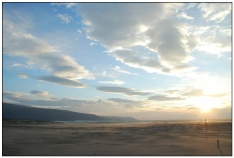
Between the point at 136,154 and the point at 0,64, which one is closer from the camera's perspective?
the point at 0,64

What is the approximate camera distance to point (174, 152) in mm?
21266

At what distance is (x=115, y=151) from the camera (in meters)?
21.7

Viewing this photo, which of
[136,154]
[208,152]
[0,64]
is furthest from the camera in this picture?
[208,152]

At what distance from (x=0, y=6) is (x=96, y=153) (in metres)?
14.5

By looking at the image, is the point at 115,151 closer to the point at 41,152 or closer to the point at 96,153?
the point at 96,153

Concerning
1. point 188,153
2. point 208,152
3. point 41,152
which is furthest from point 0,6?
point 208,152

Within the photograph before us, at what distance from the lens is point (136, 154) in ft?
66.3

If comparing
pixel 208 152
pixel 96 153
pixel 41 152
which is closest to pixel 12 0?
pixel 41 152

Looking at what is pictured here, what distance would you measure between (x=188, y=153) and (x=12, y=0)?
20.2 meters

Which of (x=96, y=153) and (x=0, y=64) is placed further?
(x=96, y=153)

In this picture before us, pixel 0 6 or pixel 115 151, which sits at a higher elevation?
pixel 0 6

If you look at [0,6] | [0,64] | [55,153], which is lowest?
[55,153]

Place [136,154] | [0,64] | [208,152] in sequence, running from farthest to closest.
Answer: [208,152] → [136,154] → [0,64]

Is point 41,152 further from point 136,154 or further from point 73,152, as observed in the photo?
point 136,154
